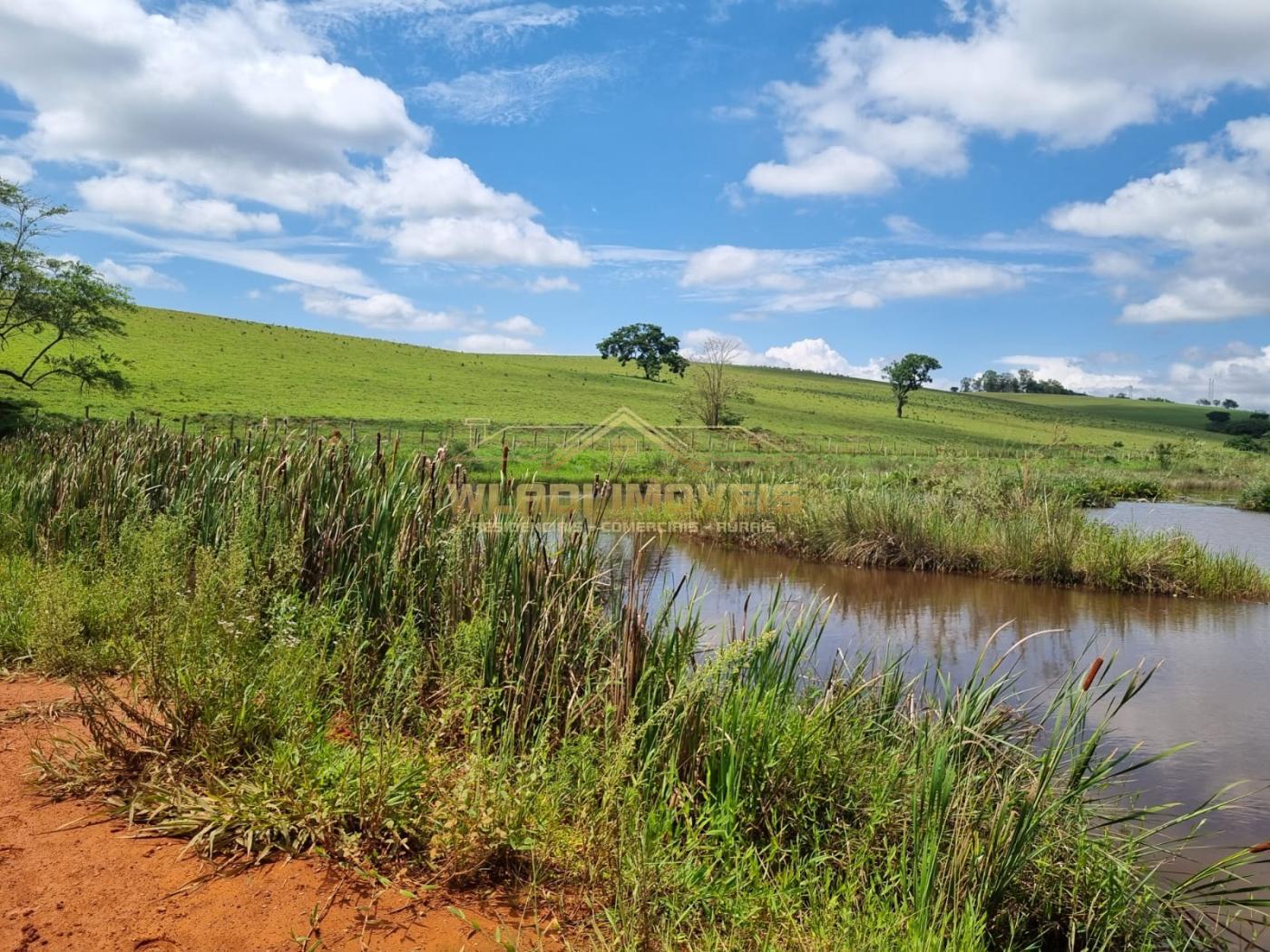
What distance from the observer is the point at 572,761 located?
3.50 meters

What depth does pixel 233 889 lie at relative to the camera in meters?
2.92

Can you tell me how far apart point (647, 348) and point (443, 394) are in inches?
1527

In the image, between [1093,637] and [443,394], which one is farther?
[443,394]

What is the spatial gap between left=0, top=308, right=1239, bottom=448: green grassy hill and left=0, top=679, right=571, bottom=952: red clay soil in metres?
16.8

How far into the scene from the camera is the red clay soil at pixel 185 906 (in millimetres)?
2691

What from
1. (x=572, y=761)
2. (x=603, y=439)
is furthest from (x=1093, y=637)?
(x=603, y=439)

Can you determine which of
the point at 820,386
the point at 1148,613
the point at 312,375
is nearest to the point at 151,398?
the point at 312,375

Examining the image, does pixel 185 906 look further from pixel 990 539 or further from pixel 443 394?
pixel 443 394

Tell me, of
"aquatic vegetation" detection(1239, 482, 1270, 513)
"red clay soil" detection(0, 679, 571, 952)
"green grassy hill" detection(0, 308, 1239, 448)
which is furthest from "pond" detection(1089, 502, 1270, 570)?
"red clay soil" detection(0, 679, 571, 952)

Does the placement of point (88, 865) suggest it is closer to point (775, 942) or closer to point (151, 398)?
point (775, 942)

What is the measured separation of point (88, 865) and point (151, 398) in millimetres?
37615

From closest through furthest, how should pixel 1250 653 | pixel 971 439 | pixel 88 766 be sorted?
pixel 88 766, pixel 1250 653, pixel 971 439

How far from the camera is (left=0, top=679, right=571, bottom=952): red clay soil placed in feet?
8.83

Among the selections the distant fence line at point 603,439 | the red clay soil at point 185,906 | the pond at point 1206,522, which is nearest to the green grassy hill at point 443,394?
the distant fence line at point 603,439
